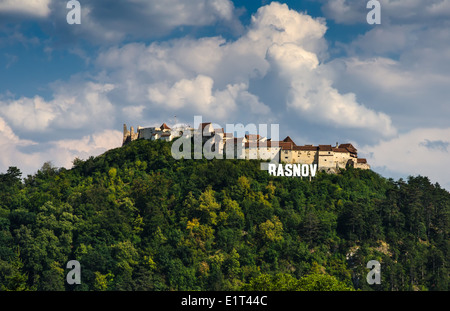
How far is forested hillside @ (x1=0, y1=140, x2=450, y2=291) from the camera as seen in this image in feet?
318

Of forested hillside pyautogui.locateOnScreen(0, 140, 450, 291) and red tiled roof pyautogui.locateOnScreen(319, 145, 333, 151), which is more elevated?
red tiled roof pyautogui.locateOnScreen(319, 145, 333, 151)

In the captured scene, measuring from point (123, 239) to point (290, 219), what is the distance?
24076 millimetres

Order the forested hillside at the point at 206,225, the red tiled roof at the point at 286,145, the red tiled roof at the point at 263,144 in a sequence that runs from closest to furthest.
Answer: the forested hillside at the point at 206,225, the red tiled roof at the point at 286,145, the red tiled roof at the point at 263,144

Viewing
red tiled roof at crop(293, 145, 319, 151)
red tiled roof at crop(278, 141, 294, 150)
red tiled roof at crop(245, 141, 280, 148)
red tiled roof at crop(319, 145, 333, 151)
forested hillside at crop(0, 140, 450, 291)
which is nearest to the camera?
forested hillside at crop(0, 140, 450, 291)

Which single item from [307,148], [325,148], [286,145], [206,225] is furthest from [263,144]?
[206,225]

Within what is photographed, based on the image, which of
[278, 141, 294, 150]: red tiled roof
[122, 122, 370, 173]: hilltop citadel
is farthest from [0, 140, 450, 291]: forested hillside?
[278, 141, 294, 150]: red tiled roof

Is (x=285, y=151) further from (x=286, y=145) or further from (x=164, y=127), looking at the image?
(x=164, y=127)

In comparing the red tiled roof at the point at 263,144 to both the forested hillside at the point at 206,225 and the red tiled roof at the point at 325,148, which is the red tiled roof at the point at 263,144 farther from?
the red tiled roof at the point at 325,148

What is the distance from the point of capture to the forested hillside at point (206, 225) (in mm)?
96938

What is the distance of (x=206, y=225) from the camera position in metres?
104

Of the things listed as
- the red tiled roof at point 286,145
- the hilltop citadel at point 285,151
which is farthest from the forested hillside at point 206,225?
the red tiled roof at point 286,145

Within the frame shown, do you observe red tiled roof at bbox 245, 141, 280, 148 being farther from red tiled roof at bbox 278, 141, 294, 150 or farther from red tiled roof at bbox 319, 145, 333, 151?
red tiled roof at bbox 319, 145, 333, 151

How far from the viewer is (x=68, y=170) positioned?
400 feet
